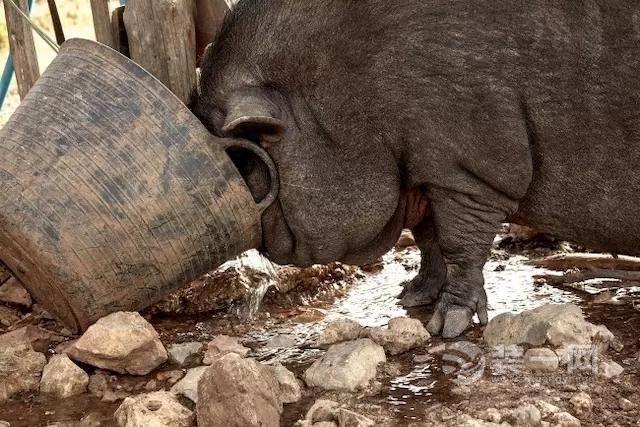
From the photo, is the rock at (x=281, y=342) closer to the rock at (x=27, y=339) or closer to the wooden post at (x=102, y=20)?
the rock at (x=27, y=339)

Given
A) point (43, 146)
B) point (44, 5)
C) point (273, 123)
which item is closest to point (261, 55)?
point (273, 123)

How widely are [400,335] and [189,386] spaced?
2.61 ft

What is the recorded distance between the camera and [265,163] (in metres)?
3.27

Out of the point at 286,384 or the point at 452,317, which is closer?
the point at 286,384

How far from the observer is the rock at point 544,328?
9.74 ft

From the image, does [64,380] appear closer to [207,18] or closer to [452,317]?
[452,317]

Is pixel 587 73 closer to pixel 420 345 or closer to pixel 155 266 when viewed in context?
pixel 420 345

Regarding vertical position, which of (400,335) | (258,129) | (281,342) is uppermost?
(258,129)

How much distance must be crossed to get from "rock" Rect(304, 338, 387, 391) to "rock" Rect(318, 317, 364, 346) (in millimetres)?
202

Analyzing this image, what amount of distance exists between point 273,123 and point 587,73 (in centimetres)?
114

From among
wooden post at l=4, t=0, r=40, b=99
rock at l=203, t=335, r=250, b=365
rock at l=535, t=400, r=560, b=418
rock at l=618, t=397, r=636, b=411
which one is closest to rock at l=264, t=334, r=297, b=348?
rock at l=203, t=335, r=250, b=365

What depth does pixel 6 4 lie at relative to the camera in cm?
427

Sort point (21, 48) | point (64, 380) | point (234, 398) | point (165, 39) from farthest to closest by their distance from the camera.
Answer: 1. point (21, 48)
2. point (165, 39)
3. point (64, 380)
4. point (234, 398)
